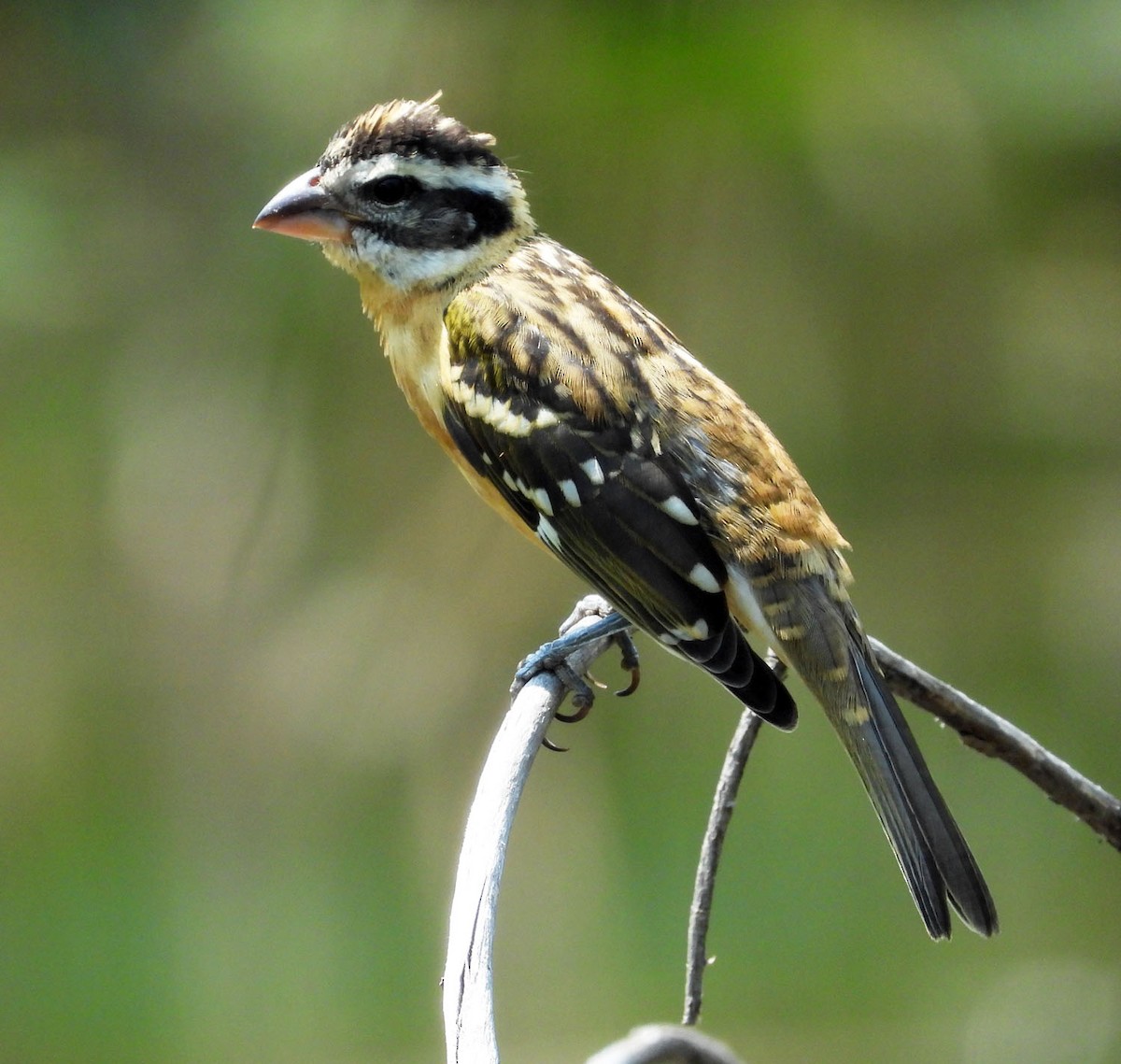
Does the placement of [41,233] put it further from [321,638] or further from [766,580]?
[766,580]

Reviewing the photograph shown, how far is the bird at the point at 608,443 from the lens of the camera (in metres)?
2.37

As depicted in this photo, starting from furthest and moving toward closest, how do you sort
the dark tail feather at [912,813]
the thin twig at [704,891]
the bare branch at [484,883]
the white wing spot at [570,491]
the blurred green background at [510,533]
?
the blurred green background at [510,533] → the white wing spot at [570,491] → the dark tail feather at [912,813] → the thin twig at [704,891] → the bare branch at [484,883]

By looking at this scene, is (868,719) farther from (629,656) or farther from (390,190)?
(390,190)

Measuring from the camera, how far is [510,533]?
17.0 ft

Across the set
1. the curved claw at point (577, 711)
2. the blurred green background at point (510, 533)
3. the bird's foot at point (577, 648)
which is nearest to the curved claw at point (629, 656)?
the bird's foot at point (577, 648)

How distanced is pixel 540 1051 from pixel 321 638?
1.63 metres

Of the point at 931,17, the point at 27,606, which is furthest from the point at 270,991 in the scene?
the point at 931,17

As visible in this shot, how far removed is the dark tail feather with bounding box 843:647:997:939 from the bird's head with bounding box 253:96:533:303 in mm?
1121

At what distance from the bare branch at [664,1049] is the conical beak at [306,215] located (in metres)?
1.62

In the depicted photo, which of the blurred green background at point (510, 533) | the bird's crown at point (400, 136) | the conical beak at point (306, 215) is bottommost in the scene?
the blurred green background at point (510, 533)

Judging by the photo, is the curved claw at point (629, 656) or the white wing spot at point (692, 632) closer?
the white wing spot at point (692, 632)

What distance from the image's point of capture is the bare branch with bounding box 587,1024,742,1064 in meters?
1.57

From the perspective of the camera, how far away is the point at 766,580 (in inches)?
97.8

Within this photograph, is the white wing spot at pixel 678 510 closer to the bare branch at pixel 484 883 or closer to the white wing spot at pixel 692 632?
the white wing spot at pixel 692 632
